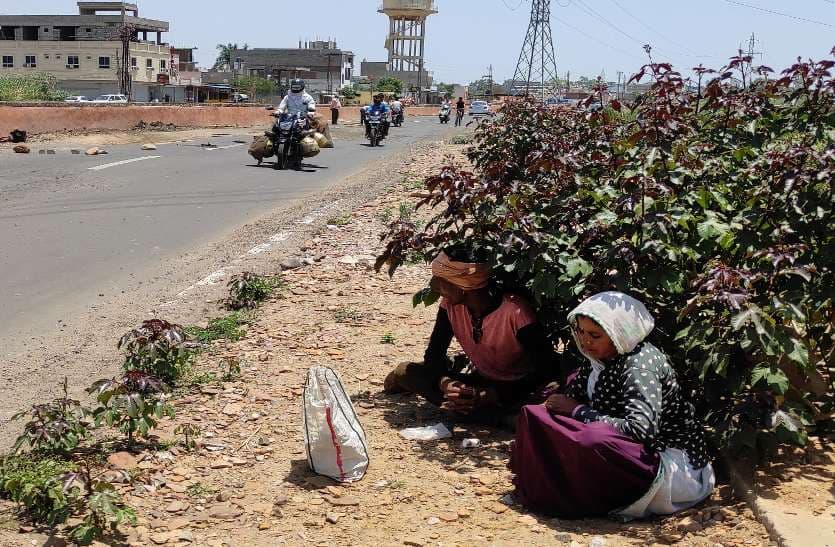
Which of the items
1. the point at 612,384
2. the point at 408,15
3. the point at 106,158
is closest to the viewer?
the point at 612,384

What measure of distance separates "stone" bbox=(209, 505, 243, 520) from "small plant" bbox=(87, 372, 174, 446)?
60cm

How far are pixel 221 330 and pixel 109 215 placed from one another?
20.0ft

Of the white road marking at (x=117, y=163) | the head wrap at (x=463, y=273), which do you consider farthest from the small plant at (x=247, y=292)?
the white road marking at (x=117, y=163)

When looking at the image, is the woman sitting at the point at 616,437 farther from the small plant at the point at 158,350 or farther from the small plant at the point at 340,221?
the small plant at the point at 340,221

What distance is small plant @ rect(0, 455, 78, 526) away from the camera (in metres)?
3.72

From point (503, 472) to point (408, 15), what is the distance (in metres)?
102

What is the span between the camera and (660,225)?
4.14m

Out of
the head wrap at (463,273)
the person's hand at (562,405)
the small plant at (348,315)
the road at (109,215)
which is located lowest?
the road at (109,215)

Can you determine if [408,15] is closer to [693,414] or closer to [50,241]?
[50,241]

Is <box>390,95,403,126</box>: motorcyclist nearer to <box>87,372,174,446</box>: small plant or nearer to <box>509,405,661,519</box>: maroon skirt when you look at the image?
<box>87,372,174,446</box>: small plant

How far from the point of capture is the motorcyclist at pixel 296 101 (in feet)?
59.6

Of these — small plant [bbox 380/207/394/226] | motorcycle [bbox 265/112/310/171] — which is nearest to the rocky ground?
small plant [bbox 380/207/394/226]

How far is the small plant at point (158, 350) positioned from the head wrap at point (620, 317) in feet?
8.47

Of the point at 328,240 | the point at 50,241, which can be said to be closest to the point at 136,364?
the point at 328,240
